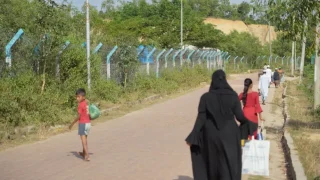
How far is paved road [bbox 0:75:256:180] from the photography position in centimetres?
852

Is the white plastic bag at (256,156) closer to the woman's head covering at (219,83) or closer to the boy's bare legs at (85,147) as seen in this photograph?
the woman's head covering at (219,83)

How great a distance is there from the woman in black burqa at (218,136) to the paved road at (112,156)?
237cm

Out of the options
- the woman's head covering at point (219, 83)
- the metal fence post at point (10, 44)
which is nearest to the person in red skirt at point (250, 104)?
the woman's head covering at point (219, 83)

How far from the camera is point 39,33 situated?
14367 mm

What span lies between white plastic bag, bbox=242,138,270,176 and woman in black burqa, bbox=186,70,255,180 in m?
1.47

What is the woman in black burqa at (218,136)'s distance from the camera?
582cm

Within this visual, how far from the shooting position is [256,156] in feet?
24.5

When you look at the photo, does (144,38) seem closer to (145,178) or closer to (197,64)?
(197,64)

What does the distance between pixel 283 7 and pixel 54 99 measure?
6.02 metres

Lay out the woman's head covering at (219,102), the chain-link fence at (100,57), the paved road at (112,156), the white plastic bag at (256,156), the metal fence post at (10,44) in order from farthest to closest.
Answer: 1. the chain-link fence at (100,57)
2. the metal fence post at (10,44)
3. the paved road at (112,156)
4. the white plastic bag at (256,156)
5. the woman's head covering at (219,102)

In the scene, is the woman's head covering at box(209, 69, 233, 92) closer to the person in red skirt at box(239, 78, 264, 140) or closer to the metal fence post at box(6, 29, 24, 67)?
the person in red skirt at box(239, 78, 264, 140)

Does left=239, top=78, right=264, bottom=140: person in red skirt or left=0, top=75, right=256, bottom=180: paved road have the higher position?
left=239, top=78, right=264, bottom=140: person in red skirt

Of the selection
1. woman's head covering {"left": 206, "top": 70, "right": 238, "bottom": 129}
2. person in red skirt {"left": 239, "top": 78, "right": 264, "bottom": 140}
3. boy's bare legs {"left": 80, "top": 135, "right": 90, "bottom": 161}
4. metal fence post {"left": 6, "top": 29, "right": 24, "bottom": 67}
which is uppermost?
metal fence post {"left": 6, "top": 29, "right": 24, "bottom": 67}

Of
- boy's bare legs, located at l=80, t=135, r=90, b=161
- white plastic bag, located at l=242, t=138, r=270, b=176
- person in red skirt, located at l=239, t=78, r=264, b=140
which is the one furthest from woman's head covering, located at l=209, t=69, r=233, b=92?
boy's bare legs, located at l=80, t=135, r=90, b=161
